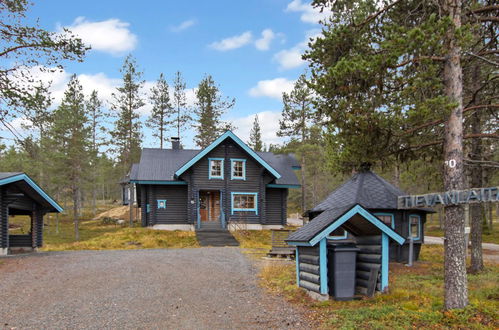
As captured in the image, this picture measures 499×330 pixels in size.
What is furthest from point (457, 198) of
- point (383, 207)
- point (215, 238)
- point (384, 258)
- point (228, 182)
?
point (228, 182)

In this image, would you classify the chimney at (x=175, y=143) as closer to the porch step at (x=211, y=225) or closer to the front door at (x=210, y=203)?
the front door at (x=210, y=203)

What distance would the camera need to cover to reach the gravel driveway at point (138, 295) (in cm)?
802

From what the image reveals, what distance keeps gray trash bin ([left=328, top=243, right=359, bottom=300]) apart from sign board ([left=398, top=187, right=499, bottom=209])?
1835 millimetres

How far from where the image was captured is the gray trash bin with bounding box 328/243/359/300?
9.49 m

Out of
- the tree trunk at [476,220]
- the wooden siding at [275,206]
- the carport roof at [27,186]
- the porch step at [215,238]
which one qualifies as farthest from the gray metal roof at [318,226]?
the wooden siding at [275,206]

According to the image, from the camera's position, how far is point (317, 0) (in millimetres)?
10086

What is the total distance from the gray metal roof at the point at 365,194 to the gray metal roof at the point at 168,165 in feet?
43.4

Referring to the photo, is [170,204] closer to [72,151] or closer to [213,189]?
[213,189]

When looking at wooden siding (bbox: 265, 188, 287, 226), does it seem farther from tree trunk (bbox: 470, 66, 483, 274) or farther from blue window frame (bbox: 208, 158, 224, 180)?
tree trunk (bbox: 470, 66, 483, 274)

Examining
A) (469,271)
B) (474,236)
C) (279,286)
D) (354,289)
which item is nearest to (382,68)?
(354,289)

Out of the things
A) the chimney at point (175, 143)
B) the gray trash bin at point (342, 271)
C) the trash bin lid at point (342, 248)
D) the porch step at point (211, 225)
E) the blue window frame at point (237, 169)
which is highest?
the chimney at point (175, 143)

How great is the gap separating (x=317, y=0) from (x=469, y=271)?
11088 millimetres

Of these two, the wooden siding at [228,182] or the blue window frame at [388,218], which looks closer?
the blue window frame at [388,218]

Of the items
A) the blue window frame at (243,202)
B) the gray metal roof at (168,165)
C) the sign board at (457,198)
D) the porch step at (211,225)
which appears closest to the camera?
the sign board at (457,198)
